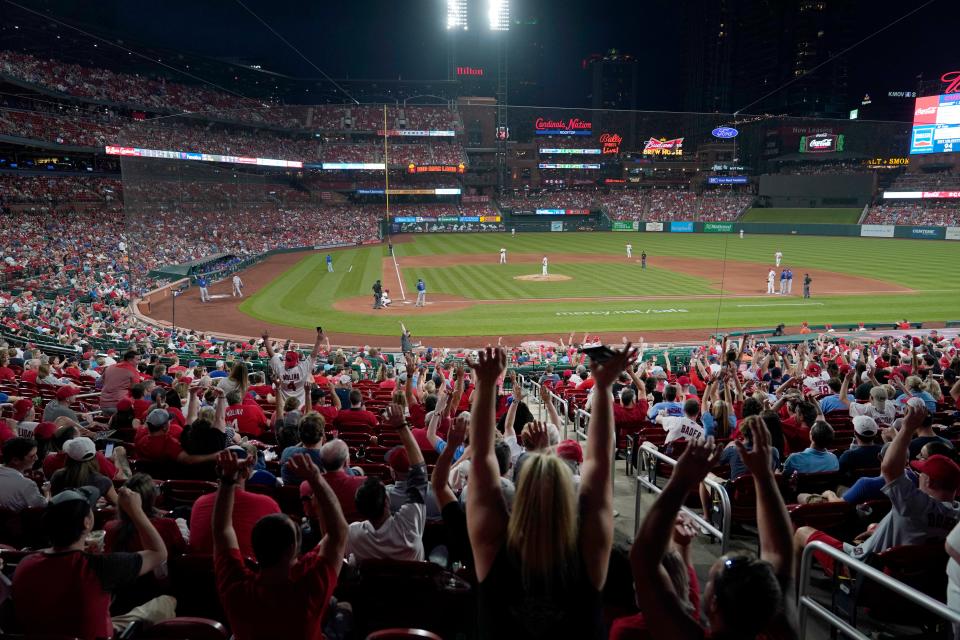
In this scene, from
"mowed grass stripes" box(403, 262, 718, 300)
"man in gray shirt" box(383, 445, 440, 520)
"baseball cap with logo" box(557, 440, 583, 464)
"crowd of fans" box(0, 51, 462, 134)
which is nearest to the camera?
"man in gray shirt" box(383, 445, 440, 520)

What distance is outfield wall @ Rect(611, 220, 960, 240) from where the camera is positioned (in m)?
64.2

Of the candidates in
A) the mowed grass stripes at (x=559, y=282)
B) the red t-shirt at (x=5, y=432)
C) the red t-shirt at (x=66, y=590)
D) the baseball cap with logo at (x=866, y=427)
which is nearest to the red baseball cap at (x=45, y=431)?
the red t-shirt at (x=5, y=432)

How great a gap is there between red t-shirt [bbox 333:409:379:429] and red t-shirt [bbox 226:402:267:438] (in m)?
1.14

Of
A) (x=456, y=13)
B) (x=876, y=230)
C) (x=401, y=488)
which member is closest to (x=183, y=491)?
(x=401, y=488)

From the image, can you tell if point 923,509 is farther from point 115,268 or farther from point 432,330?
point 115,268

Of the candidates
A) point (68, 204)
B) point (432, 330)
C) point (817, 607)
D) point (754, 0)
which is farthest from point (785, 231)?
point (754, 0)

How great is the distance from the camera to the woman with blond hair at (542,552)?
2.32 meters

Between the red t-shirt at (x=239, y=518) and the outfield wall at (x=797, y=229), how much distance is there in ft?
242

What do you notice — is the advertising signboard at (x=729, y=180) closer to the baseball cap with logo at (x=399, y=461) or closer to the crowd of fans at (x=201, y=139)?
the crowd of fans at (x=201, y=139)

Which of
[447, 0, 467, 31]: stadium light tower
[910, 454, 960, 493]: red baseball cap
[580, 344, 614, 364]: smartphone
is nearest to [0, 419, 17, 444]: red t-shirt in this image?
[580, 344, 614, 364]: smartphone

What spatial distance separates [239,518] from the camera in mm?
4254

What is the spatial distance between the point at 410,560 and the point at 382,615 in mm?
450

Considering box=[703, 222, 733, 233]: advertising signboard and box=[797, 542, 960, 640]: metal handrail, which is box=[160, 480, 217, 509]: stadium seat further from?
box=[703, 222, 733, 233]: advertising signboard

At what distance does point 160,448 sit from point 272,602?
4629mm
